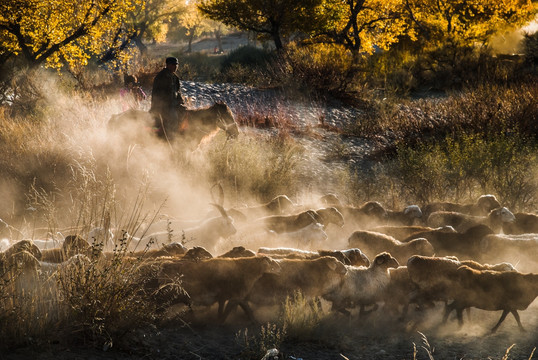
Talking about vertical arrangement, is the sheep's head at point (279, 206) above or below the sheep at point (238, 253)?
below

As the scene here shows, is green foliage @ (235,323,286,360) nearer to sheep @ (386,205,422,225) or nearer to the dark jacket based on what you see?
sheep @ (386,205,422,225)

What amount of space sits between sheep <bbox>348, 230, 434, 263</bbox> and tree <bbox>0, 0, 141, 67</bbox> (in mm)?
17751

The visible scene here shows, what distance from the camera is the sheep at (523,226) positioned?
9062mm

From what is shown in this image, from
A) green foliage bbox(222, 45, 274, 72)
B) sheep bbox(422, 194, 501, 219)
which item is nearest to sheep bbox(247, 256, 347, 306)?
sheep bbox(422, 194, 501, 219)

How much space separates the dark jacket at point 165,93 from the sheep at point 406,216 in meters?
4.79

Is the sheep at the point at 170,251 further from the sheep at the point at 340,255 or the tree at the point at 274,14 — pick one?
the tree at the point at 274,14

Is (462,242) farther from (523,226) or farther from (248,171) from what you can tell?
(248,171)

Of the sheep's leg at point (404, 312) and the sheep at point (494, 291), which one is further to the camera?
the sheep's leg at point (404, 312)

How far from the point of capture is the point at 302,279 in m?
6.80

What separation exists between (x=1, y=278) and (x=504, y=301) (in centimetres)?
512

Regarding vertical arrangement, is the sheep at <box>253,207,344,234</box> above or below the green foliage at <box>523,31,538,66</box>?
below

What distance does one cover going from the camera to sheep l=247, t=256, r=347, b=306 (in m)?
6.61

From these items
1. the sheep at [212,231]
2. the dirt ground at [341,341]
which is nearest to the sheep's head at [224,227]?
the sheep at [212,231]

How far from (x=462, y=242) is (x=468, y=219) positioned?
3.77 ft
